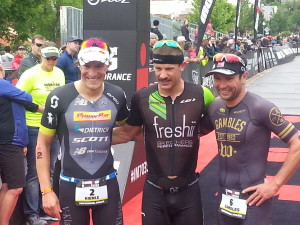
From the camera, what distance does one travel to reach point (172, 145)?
3857 mm

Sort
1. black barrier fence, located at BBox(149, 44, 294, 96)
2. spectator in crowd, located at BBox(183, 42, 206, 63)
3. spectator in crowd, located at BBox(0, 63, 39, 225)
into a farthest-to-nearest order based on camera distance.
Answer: black barrier fence, located at BBox(149, 44, 294, 96)
spectator in crowd, located at BBox(183, 42, 206, 63)
spectator in crowd, located at BBox(0, 63, 39, 225)

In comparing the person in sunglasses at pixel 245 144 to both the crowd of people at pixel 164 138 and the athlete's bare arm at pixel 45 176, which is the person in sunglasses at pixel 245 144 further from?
the athlete's bare arm at pixel 45 176

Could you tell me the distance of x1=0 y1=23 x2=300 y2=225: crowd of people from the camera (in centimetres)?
356

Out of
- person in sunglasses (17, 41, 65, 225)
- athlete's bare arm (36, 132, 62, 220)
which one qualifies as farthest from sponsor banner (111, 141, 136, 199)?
athlete's bare arm (36, 132, 62, 220)

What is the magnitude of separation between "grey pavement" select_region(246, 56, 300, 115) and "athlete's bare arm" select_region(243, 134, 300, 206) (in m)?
10.8

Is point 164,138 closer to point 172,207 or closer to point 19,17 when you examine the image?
point 172,207

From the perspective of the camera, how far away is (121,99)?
3.85 meters

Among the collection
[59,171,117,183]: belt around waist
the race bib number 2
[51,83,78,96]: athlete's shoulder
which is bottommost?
the race bib number 2

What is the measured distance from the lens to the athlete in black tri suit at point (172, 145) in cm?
384

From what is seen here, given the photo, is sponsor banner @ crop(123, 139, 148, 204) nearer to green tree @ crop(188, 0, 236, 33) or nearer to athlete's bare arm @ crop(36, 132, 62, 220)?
athlete's bare arm @ crop(36, 132, 62, 220)

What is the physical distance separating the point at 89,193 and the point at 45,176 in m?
0.36

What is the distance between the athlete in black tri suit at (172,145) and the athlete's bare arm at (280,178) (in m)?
0.56

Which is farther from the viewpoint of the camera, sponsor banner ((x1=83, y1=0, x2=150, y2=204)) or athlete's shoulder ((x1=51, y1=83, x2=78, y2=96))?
sponsor banner ((x1=83, y1=0, x2=150, y2=204))

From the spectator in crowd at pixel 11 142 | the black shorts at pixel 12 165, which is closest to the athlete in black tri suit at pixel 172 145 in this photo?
the spectator in crowd at pixel 11 142
